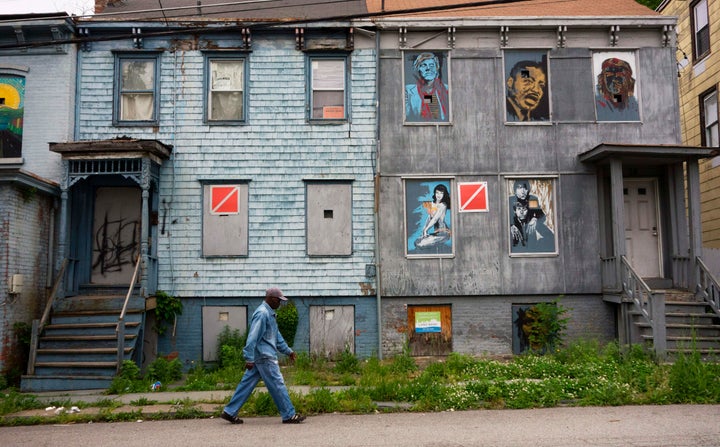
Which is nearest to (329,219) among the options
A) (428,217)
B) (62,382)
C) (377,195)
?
(377,195)

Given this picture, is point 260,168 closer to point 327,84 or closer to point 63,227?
point 327,84

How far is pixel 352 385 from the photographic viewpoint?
1055 cm

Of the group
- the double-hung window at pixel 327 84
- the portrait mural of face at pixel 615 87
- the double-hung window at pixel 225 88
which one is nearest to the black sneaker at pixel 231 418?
the double-hung window at pixel 225 88

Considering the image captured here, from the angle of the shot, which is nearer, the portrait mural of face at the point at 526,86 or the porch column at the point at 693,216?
the porch column at the point at 693,216

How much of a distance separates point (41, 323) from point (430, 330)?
8.10 m

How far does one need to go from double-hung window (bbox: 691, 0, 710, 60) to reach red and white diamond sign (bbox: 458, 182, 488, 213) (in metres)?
9.17

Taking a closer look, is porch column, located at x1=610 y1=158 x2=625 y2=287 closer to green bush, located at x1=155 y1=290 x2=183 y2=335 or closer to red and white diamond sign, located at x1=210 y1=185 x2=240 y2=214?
red and white diamond sign, located at x1=210 y1=185 x2=240 y2=214

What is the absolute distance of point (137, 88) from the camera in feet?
45.5

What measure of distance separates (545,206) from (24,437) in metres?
11.1

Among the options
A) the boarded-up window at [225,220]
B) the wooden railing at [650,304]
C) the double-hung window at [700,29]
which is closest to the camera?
the wooden railing at [650,304]

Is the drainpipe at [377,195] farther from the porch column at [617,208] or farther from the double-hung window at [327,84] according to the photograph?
the porch column at [617,208]

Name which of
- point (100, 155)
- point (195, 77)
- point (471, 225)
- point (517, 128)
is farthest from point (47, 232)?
point (517, 128)

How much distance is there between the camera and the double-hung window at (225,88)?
13857mm

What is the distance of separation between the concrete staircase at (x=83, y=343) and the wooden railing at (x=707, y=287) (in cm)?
1183
